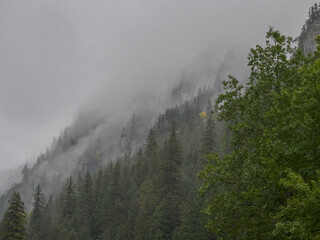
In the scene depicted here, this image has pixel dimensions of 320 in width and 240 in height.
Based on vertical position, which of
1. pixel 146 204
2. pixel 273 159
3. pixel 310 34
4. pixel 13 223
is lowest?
pixel 273 159

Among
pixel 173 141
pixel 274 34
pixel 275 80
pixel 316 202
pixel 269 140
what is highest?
pixel 173 141

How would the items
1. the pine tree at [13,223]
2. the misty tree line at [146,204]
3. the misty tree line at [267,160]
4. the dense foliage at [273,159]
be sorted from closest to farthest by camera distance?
the dense foliage at [273,159] → the misty tree line at [267,160] → the pine tree at [13,223] → the misty tree line at [146,204]

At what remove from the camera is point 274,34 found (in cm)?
2030

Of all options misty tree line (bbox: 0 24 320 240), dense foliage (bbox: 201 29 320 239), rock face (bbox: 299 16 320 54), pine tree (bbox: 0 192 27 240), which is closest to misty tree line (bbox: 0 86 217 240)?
pine tree (bbox: 0 192 27 240)

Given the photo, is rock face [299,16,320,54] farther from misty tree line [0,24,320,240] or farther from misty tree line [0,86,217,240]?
misty tree line [0,24,320,240]

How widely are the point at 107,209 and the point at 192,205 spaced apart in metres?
26.6

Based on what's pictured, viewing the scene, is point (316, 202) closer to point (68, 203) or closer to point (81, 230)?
point (81, 230)

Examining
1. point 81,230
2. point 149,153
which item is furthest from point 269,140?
point 149,153

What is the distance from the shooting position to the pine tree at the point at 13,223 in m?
37.7

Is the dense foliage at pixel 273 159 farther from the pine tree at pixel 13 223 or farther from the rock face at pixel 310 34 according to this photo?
the rock face at pixel 310 34

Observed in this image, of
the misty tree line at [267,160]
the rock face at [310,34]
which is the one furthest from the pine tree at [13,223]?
the rock face at [310,34]

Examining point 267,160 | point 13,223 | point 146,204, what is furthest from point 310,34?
point 267,160

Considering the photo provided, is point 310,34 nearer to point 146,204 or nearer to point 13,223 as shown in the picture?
point 146,204

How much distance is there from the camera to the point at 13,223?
3812 centimetres
